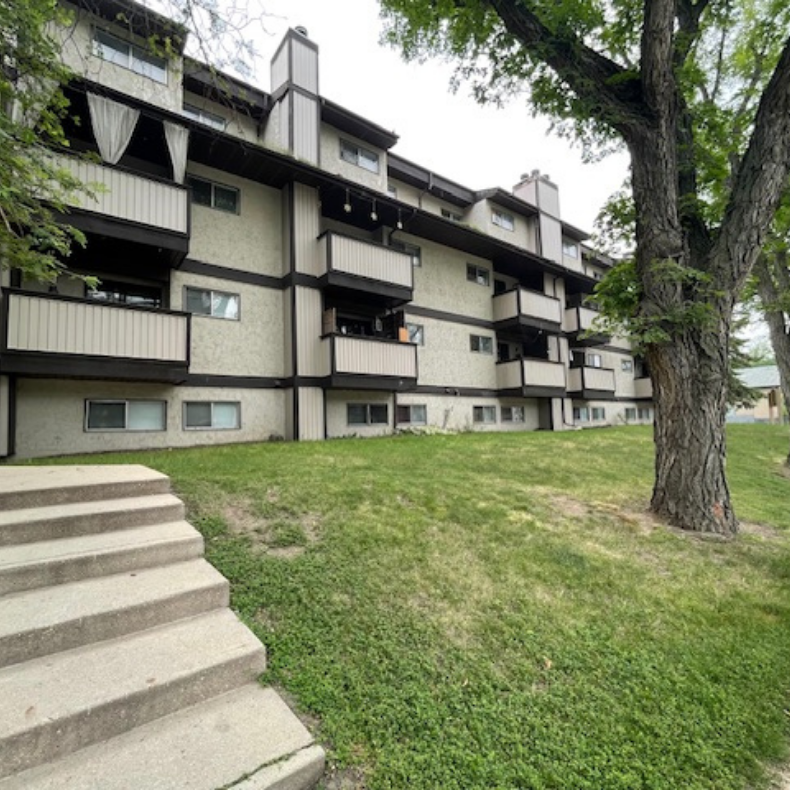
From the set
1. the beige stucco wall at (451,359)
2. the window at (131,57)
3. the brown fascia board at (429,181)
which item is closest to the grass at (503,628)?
the beige stucco wall at (451,359)

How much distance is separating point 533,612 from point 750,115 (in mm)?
10256

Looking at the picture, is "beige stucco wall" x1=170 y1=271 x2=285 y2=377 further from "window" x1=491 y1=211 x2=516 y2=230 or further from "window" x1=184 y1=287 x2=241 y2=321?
"window" x1=491 y1=211 x2=516 y2=230

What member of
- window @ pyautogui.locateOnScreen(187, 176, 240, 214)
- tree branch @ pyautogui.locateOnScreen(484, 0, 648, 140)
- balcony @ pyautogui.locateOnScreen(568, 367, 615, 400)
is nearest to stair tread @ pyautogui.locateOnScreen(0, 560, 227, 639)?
tree branch @ pyautogui.locateOnScreen(484, 0, 648, 140)

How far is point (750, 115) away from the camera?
26.2 ft

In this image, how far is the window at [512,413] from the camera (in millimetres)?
16422

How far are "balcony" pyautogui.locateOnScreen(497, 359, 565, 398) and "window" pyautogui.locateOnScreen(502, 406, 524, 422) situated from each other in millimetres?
802

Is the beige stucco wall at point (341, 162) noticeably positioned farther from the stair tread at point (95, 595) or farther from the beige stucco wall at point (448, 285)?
the stair tread at point (95, 595)

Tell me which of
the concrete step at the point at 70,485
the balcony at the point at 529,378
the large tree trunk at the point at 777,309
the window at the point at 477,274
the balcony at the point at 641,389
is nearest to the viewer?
the concrete step at the point at 70,485

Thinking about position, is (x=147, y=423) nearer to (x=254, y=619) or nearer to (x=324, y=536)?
(x=324, y=536)

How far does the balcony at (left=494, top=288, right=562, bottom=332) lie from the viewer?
15.9m

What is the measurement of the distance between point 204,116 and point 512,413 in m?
14.1

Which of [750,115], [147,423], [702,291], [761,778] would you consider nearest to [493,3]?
[702,291]

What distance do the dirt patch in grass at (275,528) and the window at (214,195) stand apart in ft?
29.5

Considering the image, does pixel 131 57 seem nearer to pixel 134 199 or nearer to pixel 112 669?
pixel 134 199
